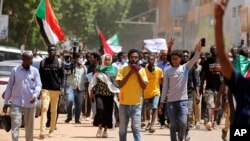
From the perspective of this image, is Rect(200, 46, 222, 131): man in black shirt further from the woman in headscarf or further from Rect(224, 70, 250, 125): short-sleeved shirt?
Rect(224, 70, 250, 125): short-sleeved shirt

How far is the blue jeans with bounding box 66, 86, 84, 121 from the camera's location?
62.9ft

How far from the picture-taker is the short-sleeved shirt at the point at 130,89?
39.3 feet

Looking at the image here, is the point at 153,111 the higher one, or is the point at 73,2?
the point at 73,2

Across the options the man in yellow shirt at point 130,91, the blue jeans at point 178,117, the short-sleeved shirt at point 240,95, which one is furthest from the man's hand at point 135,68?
the short-sleeved shirt at point 240,95

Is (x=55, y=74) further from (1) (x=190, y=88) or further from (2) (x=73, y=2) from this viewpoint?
Answer: (2) (x=73, y=2)

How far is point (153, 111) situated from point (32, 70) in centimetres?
527

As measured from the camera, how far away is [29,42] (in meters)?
41.0

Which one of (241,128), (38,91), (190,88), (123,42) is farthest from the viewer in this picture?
(123,42)

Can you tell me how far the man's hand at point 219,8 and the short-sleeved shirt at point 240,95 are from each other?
1.66ft

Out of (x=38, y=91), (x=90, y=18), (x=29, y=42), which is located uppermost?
(x=90, y=18)

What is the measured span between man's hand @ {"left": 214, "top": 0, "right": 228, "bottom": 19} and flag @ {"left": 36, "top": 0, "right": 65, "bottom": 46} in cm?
1363

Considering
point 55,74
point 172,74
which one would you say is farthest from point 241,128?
point 55,74

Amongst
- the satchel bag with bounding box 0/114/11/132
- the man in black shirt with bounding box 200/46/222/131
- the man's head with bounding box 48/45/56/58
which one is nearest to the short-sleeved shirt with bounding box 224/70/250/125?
the satchel bag with bounding box 0/114/11/132

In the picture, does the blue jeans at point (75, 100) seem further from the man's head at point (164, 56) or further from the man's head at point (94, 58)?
the man's head at point (164, 56)
